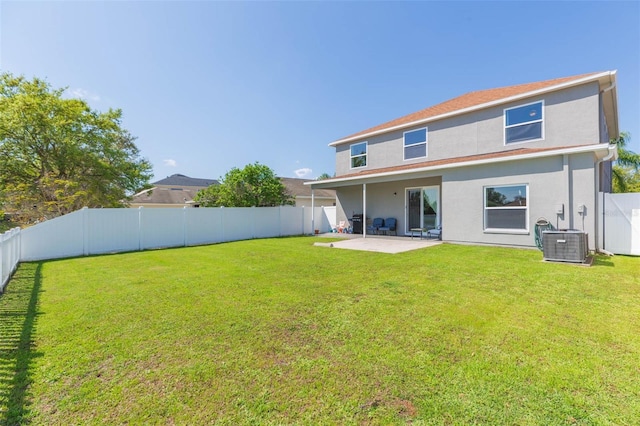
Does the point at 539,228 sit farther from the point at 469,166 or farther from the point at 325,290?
the point at 325,290

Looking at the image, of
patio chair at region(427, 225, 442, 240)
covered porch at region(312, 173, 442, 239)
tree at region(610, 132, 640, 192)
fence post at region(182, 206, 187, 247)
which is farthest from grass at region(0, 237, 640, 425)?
tree at region(610, 132, 640, 192)

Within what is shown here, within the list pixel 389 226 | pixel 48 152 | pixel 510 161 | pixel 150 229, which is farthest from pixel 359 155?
pixel 48 152

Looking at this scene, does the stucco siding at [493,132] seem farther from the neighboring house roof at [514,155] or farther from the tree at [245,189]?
the tree at [245,189]

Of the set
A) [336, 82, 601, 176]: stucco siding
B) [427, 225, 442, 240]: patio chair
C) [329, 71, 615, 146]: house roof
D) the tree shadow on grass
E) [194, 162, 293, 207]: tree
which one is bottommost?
the tree shadow on grass

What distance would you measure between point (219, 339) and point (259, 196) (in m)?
12.6

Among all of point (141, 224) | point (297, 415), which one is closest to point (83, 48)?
point (141, 224)

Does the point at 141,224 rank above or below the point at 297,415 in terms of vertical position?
above

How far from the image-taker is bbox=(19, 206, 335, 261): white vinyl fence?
930cm

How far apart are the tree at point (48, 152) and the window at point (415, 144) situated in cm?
1492

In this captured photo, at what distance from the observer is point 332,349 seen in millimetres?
2918

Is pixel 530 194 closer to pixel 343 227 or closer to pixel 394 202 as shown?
pixel 394 202

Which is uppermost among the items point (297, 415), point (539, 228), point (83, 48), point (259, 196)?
point (83, 48)

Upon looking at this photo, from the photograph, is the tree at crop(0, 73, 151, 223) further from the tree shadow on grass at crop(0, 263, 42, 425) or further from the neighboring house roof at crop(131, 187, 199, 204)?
the tree shadow on grass at crop(0, 263, 42, 425)

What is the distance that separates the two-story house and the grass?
10.5 ft
